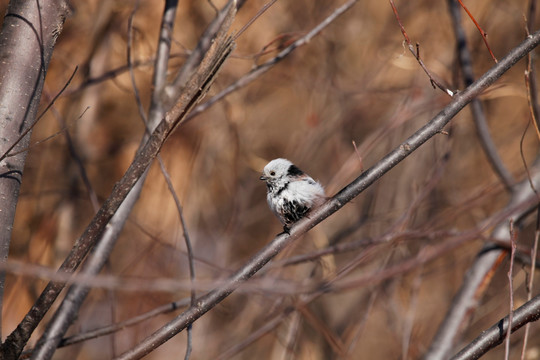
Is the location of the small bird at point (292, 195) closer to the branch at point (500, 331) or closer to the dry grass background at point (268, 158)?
the branch at point (500, 331)

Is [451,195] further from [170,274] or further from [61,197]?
[61,197]

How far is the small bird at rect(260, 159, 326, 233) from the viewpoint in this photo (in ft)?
7.45

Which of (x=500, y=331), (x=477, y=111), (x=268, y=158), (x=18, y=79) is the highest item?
(x=268, y=158)

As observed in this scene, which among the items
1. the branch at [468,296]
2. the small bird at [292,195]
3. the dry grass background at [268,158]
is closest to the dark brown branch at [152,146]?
the small bird at [292,195]

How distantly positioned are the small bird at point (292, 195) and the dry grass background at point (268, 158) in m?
1.04

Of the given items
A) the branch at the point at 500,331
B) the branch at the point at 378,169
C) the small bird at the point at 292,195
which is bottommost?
the branch at the point at 500,331

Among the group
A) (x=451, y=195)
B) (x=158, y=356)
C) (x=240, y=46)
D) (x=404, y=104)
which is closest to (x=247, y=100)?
(x=240, y=46)

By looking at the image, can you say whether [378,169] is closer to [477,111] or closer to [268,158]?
[477,111]

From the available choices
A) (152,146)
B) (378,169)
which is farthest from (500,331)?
(152,146)

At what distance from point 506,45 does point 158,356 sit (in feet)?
13.4

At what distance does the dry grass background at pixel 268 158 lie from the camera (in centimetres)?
397

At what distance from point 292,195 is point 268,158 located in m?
2.54

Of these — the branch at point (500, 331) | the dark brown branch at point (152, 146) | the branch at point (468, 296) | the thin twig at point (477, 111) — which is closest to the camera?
the dark brown branch at point (152, 146)

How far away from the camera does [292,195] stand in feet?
7.54
